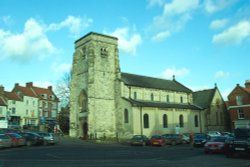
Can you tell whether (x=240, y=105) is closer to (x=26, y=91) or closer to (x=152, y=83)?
(x=152, y=83)

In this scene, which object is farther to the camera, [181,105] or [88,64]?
[181,105]

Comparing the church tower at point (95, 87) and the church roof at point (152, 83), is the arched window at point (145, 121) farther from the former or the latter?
the church roof at point (152, 83)

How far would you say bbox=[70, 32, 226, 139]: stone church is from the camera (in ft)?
163

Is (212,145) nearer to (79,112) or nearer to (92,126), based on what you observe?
(92,126)

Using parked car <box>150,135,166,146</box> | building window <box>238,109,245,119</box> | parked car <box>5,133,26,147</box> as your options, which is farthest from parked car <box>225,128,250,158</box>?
building window <box>238,109,245,119</box>

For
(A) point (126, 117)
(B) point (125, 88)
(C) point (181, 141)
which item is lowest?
(C) point (181, 141)

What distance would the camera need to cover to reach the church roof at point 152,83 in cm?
5572

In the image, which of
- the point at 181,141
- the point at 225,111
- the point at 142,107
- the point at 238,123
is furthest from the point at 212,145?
the point at 225,111

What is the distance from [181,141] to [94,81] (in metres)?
17.6

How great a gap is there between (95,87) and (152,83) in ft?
47.8

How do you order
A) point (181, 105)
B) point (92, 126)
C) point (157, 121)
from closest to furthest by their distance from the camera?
point (92, 126)
point (157, 121)
point (181, 105)

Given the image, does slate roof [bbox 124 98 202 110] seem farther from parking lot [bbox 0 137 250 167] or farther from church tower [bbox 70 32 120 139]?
parking lot [bbox 0 137 250 167]

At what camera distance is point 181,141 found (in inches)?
1681

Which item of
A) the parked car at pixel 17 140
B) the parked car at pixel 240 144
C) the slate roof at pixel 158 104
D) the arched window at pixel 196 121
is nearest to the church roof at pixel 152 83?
the slate roof at pixel 158 104
